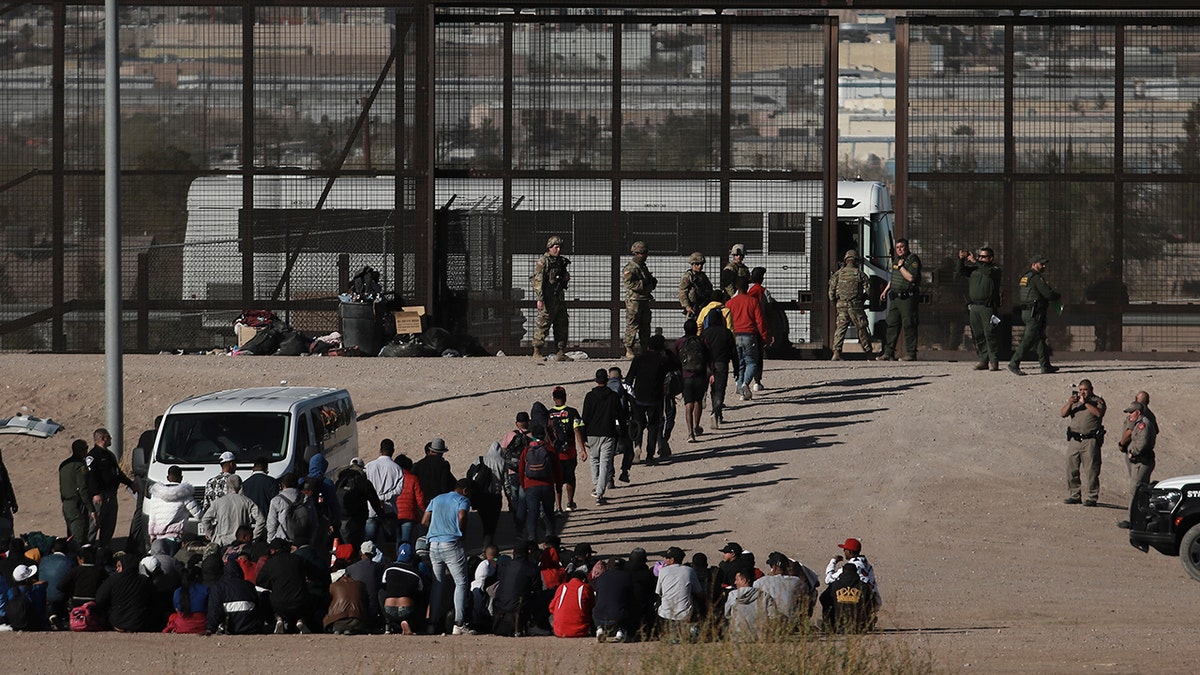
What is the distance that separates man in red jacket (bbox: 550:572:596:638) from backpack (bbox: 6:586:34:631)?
4.61 m

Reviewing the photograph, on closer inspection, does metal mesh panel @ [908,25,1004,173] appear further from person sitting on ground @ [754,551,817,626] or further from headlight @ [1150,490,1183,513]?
person sitting on ground @ [754,551,817,626]

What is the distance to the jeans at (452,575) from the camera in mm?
15922

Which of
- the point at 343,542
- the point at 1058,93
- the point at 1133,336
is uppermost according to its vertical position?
the point at 1058,93

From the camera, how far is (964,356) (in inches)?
1173

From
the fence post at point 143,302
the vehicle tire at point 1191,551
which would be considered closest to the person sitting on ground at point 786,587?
the vehicle tire at point 1191,551

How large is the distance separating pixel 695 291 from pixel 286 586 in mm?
10119

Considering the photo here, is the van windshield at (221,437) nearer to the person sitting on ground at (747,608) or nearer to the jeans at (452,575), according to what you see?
the jeans at (452,575)

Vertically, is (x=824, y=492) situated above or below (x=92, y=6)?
below

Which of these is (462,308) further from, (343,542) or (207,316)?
(343,542)

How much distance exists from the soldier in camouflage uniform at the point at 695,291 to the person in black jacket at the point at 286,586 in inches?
382

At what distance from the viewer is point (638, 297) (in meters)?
25.5

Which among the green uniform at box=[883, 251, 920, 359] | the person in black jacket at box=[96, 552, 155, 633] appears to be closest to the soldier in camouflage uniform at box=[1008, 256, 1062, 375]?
the green uniform at box=[883, 251, 920, 359]

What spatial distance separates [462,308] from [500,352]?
3.21 ft

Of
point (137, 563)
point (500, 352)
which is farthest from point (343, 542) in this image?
point (500, 352)
